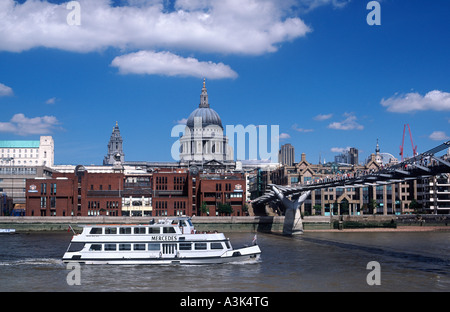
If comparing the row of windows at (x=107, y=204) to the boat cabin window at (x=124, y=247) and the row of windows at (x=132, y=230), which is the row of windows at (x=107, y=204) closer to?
the row of windows at (x=132, y=230)

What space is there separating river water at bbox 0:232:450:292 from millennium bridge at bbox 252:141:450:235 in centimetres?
798

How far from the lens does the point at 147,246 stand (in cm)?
4816

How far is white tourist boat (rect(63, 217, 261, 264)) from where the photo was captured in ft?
156

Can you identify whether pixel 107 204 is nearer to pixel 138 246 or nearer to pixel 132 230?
pixel 132 230

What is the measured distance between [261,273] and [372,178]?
957 inches

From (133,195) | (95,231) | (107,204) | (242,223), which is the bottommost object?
(242,223)

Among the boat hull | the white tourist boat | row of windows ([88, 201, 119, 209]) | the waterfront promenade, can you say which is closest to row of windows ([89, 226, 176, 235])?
the white tourist boat

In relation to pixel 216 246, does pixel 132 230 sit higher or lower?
higher

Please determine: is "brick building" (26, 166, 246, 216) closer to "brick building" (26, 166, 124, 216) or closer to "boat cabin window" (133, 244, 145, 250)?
"brick building" (26, 166, 124, 216)

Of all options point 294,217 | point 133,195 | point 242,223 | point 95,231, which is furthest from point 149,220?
point 95,231

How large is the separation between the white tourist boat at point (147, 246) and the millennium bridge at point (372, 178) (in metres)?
18.4

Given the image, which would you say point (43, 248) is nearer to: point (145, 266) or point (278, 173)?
point (145, 266)
